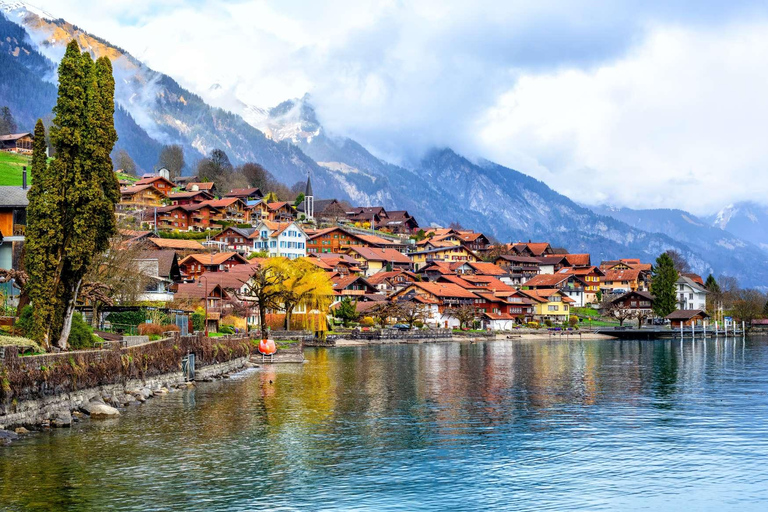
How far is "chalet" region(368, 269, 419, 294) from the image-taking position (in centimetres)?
16338

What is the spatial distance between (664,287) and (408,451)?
485 ft

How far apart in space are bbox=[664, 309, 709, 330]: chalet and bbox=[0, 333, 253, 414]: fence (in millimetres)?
123083

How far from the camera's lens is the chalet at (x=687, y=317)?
16471 centimetres

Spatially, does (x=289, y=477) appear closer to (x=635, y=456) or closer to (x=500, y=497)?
(x=500, y=497)

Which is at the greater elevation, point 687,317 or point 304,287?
point 304,287

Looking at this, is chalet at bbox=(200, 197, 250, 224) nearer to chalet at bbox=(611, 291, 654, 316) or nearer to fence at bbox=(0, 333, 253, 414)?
chalet at bbox=(611, 291, 654, 316)

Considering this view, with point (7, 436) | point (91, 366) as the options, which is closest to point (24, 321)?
point (91, 366)

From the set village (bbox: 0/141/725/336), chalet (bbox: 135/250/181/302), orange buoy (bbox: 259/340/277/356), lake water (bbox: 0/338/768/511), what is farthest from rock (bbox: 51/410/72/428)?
chalet (bbox: 135/250/181/302)

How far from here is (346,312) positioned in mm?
135375

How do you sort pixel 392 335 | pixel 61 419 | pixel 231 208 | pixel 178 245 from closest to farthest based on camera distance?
pixel 61 419, pixel 392 335, pixel 178 245, pixel 231 208

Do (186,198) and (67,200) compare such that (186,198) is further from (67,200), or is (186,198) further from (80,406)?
(80,406)

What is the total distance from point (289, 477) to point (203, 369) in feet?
114

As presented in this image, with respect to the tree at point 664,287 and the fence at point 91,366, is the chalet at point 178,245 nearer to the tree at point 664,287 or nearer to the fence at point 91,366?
the fence at point 91,366

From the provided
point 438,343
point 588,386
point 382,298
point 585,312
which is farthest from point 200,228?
point 588,386
